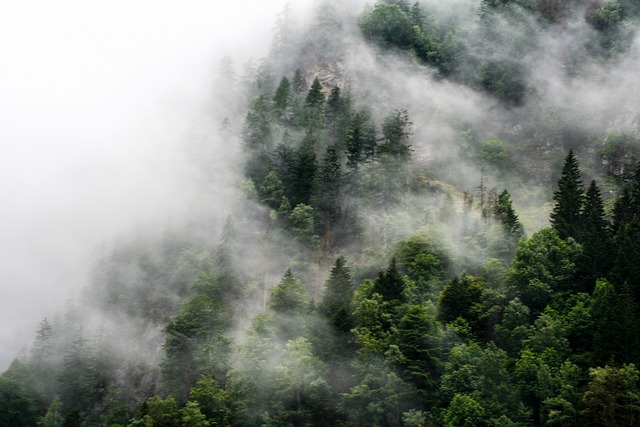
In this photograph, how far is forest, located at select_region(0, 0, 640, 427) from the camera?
83.1 meters

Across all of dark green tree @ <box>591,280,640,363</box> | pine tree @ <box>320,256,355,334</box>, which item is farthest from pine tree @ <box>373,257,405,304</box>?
dark green tree @ <box>591,280,640,363</box>

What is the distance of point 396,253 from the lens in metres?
105

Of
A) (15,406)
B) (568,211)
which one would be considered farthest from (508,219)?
(15,406)

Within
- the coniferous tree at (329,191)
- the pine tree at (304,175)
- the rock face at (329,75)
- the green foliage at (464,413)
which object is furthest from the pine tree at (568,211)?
the rock face at (329,75)

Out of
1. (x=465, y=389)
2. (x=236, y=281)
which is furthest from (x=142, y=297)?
(x=465, y=389)

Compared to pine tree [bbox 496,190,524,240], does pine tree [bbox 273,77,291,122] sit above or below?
above

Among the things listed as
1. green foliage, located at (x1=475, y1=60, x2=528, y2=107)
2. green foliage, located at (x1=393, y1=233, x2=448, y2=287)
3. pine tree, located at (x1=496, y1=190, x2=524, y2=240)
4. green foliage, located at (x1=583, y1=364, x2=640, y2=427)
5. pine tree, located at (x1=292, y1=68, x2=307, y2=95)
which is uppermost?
pine tree, located at (x1=292, y1=68, x2=307, y2=95)

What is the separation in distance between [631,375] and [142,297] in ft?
243

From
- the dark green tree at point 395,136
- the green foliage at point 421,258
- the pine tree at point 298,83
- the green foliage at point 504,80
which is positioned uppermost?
the pine tree at point 298,83

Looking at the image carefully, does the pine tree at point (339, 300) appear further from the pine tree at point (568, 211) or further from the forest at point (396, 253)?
the pine tree at point (568, 211)

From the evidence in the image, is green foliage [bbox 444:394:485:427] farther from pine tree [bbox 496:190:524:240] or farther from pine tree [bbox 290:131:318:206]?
pine tree [bbox 290:131:318:206]

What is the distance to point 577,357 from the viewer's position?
79.5 m

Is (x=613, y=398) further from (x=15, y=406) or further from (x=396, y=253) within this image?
(x=15, y=406)

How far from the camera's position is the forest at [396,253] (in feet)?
273
